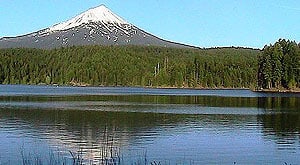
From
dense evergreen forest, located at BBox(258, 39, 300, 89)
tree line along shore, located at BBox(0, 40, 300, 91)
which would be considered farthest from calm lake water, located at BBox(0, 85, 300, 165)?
tree line along shore, located at BBox(0, 40, 300, 91)

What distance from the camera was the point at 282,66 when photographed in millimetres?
120375

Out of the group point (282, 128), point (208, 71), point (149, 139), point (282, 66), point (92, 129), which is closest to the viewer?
point (149, 139)

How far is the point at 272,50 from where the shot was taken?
122188 mm

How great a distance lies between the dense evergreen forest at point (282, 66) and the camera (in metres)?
119

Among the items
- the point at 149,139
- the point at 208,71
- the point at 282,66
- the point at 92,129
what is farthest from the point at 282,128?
the point at 208,71

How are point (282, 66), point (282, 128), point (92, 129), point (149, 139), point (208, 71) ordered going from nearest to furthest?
point (149, 139), point (92, 129), point (282, 128), point (282, 66), point (208, 71)

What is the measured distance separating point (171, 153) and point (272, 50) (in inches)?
3988

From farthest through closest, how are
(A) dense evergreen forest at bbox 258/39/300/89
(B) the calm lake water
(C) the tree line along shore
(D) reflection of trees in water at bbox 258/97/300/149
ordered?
(C) the tree line along shore → (A) dense evergreen forest at bbox 258/39/300/89 → (D) reflection of trees in water at bbox 258/97/300/149 → (B) the calm lake water

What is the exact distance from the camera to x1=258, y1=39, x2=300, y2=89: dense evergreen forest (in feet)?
391

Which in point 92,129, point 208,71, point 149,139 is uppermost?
point 208,71

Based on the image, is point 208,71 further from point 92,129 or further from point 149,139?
point 149,139

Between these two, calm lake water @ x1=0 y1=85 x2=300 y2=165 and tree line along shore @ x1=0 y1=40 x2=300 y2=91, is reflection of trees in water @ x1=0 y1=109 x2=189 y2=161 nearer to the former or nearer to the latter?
calm lake water @ x1=0 y1=85 x2=300 y2=165

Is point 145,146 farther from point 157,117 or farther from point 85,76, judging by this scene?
point 85,76

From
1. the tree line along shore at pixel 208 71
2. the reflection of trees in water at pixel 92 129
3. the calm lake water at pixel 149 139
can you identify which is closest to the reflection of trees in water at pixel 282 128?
the calm lake water at pixel 149 139
